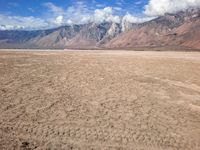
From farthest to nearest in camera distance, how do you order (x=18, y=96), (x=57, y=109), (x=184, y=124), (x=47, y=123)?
(x=18, y=96) → (x=57, y=109) → (x=184, y=124) → (x=47, y=123)

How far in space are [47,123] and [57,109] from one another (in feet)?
6.21

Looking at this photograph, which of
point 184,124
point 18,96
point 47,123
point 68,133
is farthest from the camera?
point 18,96

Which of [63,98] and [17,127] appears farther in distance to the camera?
[63,98]

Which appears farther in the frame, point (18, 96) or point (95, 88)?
point (95, 88)

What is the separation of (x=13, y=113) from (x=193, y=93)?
11.6m

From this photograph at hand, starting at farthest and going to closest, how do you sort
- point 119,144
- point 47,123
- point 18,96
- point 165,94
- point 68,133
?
point 165,94 < point 18,96 < point 47,123 < point 68,133 < point 119,144

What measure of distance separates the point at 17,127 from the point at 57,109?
8.83 ft

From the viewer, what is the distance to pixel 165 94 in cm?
1655

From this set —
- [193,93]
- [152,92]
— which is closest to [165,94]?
[152,92]

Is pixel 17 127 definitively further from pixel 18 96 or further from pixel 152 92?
pixel 152 92

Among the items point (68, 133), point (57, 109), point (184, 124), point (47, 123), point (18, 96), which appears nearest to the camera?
point (68, 133)

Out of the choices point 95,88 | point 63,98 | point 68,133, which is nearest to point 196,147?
Result: point 68,133

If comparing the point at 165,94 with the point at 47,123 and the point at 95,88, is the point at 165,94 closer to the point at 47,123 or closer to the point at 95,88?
the point at 95,88

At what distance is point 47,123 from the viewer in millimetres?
10648
